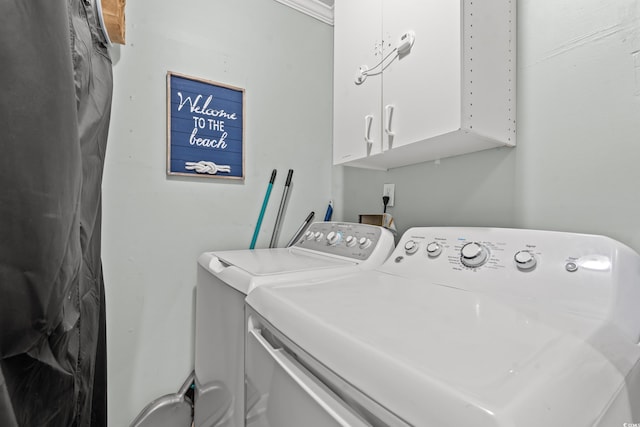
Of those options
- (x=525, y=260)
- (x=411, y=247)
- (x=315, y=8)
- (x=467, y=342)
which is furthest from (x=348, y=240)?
(x=315, y=8)

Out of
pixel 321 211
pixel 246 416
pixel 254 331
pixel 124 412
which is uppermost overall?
pixel 321 211

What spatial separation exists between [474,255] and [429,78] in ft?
1.95

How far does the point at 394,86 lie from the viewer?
1081 mm

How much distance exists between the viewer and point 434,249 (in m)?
0.96

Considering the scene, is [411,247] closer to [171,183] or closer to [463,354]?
[463,354]

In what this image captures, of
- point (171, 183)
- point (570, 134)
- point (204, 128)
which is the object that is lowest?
point (171, 183)

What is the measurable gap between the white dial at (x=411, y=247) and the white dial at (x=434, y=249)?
0.05 metres

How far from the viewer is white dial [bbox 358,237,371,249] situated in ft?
3.78

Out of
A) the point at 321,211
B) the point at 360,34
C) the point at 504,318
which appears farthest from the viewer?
the point at 321,211

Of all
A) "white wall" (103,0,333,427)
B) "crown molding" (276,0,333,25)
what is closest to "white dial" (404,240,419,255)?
"white wall" (103,0,333,427)

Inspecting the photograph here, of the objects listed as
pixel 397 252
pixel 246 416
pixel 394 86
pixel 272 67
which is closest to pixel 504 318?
pixel 397 252

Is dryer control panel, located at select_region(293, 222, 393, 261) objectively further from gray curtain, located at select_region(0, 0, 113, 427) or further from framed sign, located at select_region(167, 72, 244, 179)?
gray curtain, located at select_region(0, 0, 113, 427)

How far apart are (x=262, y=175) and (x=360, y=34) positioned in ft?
2.82

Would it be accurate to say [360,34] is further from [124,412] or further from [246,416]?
[124,412]
